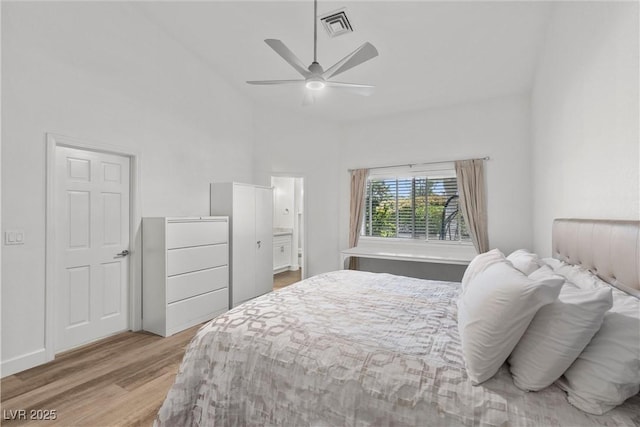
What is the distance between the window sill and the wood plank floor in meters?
2.63

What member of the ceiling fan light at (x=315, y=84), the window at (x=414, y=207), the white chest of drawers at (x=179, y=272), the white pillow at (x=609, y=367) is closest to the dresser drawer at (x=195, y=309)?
the white chest of drawers at (x=179, y=272)

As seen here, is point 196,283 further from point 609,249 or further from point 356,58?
point 609,249

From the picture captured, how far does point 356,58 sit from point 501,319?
1.98 meters

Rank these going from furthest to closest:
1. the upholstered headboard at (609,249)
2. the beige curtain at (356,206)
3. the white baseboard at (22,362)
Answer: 1. the beige curtain at (356,206)
2. the white baseboard at (22,362)
3. the upholstered headboard at (609,249)

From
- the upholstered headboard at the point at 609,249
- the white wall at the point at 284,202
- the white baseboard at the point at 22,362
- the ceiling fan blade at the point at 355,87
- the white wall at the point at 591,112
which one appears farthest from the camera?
the white wall at the point at 284,202

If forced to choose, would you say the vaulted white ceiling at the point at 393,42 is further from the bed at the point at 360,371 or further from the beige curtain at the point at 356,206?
the bed at the point at 360,371

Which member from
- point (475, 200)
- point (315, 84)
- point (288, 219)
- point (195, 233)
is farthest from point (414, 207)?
point (195, 233)

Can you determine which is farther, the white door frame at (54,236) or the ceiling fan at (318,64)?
the white door frame at (54,236)

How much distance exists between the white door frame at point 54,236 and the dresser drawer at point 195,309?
447 mm

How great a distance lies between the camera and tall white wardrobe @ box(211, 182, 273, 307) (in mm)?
3910

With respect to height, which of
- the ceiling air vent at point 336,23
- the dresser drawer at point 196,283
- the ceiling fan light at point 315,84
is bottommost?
the dresser drawer at point 196,283

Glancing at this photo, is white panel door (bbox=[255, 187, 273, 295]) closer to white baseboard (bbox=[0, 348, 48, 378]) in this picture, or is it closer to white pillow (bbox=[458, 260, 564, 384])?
white baseboard (bbox=[0, 348, 48, 378])

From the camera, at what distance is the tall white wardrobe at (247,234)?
3.91 m

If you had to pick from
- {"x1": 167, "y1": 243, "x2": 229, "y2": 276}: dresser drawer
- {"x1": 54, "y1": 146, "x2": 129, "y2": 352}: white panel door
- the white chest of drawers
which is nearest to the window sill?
{"x1": 167, "y1": 243, "x2": 229, "y2": 276}: dresser drawer
